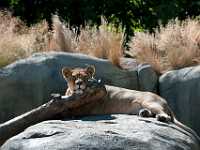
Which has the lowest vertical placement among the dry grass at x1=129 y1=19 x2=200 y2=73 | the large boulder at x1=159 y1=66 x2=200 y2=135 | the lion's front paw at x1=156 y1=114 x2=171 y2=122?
the large boulder at x1=159 y1=66 x2=200 y2=135

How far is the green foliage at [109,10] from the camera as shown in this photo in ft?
63.4

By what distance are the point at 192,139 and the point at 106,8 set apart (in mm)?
11725

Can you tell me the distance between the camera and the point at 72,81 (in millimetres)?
9703

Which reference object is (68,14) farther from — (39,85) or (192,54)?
(39,85)

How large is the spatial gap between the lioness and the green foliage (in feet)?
30.2

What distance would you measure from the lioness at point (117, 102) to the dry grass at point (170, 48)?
3.55m

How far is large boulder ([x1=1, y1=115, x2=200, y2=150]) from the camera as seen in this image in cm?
756

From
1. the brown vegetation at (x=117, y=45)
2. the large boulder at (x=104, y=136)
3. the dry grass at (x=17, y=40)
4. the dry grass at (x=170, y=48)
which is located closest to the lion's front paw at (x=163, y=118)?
the large boulder at (x=104, y=136)

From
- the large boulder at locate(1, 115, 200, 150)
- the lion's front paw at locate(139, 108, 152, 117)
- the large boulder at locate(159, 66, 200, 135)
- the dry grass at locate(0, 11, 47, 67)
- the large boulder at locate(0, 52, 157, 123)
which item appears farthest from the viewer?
the dry grass at locate(0, 11, 47, 67)

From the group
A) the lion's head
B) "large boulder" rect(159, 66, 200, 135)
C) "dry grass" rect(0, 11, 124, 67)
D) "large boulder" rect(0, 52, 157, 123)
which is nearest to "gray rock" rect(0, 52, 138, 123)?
"large boulder" rect(0, 52, 157, 123)

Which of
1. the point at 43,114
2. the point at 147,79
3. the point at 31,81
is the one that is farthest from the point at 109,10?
the point at 43,114

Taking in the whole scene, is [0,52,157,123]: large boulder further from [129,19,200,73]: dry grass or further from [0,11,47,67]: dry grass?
[129,19,200,73]: dry grass

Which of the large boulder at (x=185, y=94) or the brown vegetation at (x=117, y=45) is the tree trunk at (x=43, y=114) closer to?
the large boulder at (x=185, y=94)

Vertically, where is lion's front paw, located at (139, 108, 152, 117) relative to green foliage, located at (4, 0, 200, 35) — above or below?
below
